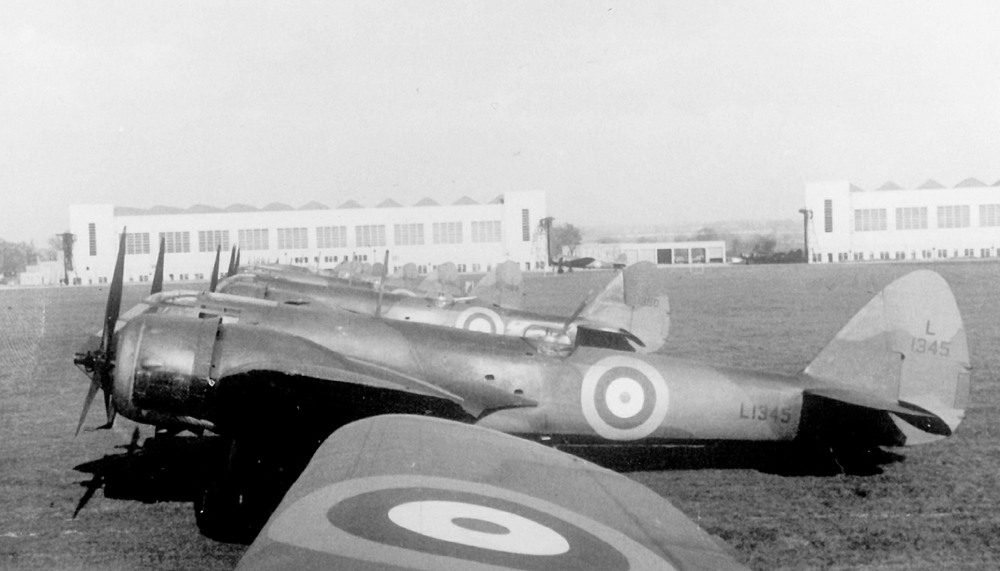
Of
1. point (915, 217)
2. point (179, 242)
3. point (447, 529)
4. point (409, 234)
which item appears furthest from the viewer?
point (915, 217)

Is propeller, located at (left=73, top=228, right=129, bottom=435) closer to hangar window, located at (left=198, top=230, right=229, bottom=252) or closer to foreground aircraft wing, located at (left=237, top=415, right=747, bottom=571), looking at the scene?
foreground aircraft wing, located at (left=237, top=415, right=747, bottom=571)

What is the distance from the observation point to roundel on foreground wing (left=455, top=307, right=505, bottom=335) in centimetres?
1212

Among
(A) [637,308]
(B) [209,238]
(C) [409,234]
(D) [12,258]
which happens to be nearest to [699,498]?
(A) [637,308]

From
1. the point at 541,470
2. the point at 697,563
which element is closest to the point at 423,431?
the point at 541,470

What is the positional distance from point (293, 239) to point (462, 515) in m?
37.2

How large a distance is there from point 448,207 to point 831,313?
20.5 metres

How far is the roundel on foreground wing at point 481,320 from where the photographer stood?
12.1 meters

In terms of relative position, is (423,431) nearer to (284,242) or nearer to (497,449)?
(497,449)

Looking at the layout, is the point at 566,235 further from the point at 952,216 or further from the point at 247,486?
the point at 247,486

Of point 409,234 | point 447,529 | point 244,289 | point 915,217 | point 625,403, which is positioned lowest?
point 625,403

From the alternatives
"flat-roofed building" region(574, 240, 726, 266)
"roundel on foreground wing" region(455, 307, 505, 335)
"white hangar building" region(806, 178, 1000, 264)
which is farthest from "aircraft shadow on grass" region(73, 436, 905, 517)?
"flat-roofed building" region(574, 240, 726, 266)

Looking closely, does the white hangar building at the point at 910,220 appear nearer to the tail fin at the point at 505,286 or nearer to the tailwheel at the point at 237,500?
the tail fin at the point at 505,286

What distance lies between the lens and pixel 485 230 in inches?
1543

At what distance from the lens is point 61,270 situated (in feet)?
210
